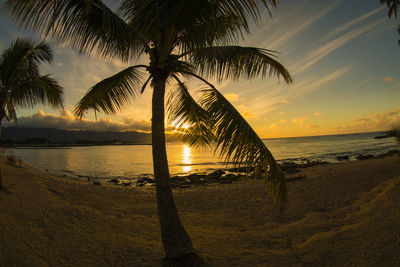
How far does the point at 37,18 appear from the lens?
2.77 meters

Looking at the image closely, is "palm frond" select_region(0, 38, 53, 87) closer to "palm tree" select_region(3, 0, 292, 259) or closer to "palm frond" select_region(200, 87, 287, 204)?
"palm tree" select_region(3, 0, 292, 259)

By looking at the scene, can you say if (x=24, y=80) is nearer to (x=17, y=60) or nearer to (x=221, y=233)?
(x=17, y=60)

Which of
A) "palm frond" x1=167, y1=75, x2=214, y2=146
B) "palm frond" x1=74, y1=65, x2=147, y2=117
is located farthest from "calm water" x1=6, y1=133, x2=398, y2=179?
"palm frond" x1=74, y1=65, x2=147, y2=117

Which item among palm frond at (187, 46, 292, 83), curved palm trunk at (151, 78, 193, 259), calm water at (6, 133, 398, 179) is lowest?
calm water at (6, 133, 398, 179)

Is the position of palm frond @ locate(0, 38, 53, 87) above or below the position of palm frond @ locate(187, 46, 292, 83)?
above

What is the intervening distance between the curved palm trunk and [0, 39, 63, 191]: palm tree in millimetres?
7074

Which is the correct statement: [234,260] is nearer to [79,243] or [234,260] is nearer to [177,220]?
[177,220]

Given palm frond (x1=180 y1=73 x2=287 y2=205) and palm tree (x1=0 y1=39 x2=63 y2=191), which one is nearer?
palm frond (x1=180 y1=73 x2=287 y2=205)

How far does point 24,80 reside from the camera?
796 cm

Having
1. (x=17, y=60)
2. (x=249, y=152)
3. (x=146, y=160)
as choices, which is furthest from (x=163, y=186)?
(x=146, y=160)

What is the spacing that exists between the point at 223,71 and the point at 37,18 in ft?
10.6

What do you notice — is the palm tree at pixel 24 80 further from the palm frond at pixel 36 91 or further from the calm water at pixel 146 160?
the calm water at pixel 146 160

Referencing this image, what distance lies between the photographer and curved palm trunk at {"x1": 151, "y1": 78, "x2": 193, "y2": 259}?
3590 mm

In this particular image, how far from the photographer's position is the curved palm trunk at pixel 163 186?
359 cm
